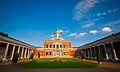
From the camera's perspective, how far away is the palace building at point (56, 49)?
173 feet

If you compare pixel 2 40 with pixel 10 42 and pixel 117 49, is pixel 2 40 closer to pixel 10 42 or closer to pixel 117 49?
pixel 10 42

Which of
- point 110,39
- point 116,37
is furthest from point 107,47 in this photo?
point 116,37

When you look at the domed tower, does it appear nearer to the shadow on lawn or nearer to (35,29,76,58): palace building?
(35,29,76,58): palace building

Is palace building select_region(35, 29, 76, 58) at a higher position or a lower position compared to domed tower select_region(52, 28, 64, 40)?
lower

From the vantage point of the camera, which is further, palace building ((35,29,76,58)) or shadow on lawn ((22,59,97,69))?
palace building ((35,29,76,58))

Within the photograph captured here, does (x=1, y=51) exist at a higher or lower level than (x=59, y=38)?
lower

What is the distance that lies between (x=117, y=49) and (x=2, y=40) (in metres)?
29.7

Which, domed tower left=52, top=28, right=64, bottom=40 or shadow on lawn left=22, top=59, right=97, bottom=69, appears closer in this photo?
shadow on lawn left=22, top=59, right=97, bottom=69

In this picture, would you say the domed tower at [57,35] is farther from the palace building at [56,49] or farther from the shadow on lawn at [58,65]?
the shadow on lawn at [58,65]

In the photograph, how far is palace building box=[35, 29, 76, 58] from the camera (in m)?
52.7

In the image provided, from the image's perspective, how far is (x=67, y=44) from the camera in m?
57.0

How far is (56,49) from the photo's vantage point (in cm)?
5347

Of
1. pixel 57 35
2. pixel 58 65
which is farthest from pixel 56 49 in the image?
pixel 58 65

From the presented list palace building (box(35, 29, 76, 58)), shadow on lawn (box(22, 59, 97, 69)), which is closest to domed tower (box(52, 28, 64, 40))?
palace building (box(35, 29, 76, 58))
